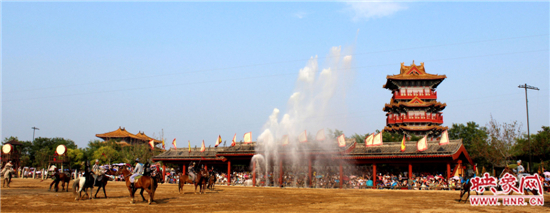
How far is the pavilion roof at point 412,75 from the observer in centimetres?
6284

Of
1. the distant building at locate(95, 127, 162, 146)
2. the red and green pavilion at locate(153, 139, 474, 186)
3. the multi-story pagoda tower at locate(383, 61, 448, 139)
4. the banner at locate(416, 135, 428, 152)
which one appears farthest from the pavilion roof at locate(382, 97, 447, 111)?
the distant building at locate(95, 127, 162, 146)

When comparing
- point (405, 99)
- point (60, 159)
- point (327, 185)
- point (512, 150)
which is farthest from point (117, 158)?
point (512, 150)

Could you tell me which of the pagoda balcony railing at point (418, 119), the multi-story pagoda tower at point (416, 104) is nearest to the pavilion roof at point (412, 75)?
the multi-story pagoda tower at point (416, 104)

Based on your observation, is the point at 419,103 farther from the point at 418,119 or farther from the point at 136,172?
the point at 136,172

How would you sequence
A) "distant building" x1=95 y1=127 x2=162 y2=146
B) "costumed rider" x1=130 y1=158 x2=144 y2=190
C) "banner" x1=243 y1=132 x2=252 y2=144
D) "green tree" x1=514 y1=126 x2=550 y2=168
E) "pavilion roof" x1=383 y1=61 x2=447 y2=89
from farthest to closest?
"distant building" x1=95 y1=127 x2=162 y2=146, "pavilion roof" x1=383 y1=61 x2=447 y2=89, "green tree" x1=514 y1=126 x2=550 y2=168, "banner" x1=243 y1=132 x2=252 y2=144, "costumed rider" x1=130 y1=158 x2=144 y2=190

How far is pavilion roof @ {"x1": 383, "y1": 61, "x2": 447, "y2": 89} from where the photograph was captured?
62844 millimetres

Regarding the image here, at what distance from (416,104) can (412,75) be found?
5.03 meters

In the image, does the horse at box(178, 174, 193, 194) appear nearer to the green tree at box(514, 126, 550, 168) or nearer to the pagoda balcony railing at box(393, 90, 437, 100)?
the green tree at box(514, 126, 550, 168)

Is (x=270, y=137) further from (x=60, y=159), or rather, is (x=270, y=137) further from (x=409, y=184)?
(x=60, y=159)

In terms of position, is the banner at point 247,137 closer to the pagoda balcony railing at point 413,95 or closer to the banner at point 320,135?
the banner at point 320,135

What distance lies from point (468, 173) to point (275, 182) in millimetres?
22694

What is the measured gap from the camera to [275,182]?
129ft

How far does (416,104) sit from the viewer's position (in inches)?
2441

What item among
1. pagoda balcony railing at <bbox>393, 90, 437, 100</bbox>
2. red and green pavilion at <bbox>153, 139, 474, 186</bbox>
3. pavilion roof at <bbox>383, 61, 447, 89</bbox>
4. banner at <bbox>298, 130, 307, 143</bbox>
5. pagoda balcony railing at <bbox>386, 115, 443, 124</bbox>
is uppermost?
pavilion roof at <bbox>383, 61, 447, 89</bbox>
